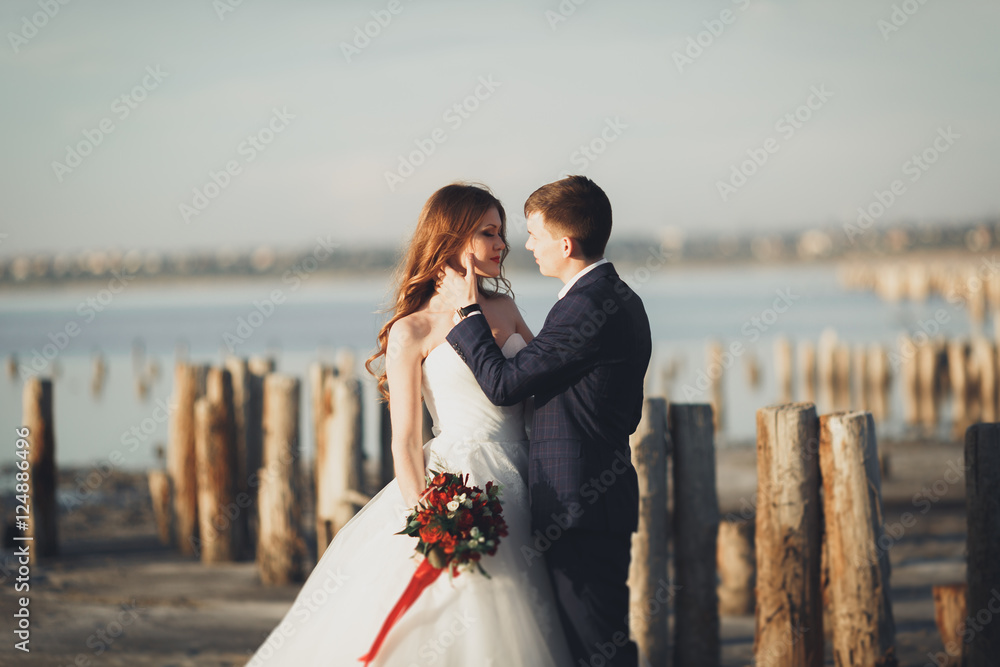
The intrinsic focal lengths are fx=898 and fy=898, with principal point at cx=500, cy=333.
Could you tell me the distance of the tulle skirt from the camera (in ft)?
12.1

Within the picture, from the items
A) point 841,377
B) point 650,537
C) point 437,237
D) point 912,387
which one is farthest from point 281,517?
point 841,377

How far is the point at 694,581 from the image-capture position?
17.6ft

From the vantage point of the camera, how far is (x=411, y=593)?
3768 mm

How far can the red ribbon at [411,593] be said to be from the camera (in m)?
3.73

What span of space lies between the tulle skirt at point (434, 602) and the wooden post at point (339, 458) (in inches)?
110

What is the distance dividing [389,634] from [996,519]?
125 inches

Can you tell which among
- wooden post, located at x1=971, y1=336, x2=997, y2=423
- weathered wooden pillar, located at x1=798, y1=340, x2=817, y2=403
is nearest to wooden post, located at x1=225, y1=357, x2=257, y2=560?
wooden post, located at x1=971, y1=336, x2=997, y2=423

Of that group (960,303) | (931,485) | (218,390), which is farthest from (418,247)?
(960,303)

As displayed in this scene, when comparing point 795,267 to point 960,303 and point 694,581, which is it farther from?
point 694,581

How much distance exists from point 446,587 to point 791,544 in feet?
7.03

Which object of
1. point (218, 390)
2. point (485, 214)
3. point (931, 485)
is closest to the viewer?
point (485, 214)

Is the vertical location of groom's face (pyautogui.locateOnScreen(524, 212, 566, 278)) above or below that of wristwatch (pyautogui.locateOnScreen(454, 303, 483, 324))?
above

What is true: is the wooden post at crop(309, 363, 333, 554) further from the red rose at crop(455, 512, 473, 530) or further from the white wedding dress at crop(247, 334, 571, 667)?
the red rose at crop(455, 512, 473, 530)

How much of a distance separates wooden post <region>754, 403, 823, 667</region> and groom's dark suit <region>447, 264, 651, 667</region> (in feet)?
4.70
